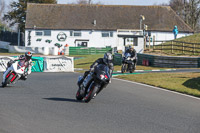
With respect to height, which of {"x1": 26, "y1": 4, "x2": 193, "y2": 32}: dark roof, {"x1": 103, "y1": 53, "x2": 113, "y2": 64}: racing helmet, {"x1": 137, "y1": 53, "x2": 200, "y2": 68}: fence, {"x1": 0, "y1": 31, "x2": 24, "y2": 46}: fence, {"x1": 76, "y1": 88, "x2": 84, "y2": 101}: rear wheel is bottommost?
{"x1": 76, "y1": 88, "x2": 84, "y2": 101}: rear wheel

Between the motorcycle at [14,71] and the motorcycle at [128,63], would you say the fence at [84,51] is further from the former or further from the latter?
the motorcycle at [14,71]

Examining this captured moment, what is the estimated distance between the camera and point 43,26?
67.2 meters

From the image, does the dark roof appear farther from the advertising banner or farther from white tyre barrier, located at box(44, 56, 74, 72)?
the advertising banner

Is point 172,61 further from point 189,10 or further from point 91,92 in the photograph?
point 189,10

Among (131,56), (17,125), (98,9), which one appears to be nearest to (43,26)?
(98,9)

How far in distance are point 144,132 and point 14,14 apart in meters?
73.8

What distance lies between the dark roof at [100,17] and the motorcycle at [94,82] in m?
54.7

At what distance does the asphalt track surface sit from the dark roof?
53.8 m

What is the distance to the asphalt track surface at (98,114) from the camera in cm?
791

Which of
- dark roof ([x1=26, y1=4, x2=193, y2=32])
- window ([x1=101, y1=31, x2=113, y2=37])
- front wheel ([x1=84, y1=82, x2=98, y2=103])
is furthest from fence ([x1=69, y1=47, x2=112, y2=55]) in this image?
front wheel ([x1=84, y1=82, x2=98, y2=103])

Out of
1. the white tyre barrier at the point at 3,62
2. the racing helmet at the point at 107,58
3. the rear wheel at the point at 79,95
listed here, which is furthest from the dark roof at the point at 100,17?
the racing helmet at the point at 107,58

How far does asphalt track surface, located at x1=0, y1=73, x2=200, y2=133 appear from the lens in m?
7.91

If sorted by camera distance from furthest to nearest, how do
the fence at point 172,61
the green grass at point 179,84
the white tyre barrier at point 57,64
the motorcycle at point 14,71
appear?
the fence at point 172,61 → the white tyre barrier at point 57,64 → the green grass at point 179,84 → the motorcycle at point 14,71

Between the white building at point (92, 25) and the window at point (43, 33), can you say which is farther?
the window at point (43, 33)
